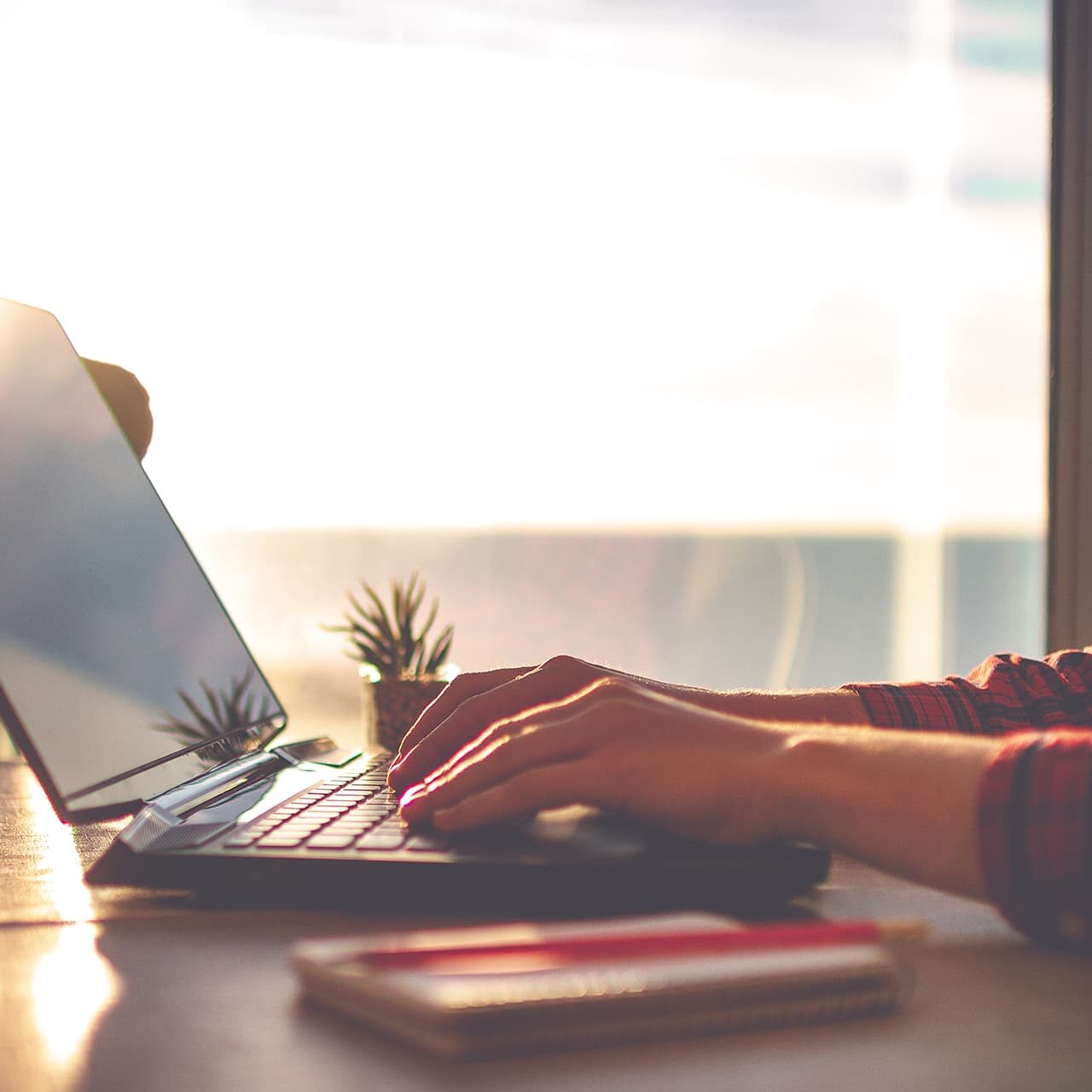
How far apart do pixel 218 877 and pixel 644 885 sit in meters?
0.20

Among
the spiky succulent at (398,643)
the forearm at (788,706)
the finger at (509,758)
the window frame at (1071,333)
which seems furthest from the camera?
the window frame at (1071,333)

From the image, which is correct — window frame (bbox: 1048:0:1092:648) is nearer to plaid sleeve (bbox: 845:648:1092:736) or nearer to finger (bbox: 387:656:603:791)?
plaid sleeve (bbox: 845:648:1092:736)

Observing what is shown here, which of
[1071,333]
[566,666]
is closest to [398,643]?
[566,666]

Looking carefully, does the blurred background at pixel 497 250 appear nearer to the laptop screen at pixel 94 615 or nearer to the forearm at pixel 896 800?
the laptop screen at pixel 94 615

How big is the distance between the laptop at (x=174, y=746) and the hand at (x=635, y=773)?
2cm

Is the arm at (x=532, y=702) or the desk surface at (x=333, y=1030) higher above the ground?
the arm at (x=532, y=702)

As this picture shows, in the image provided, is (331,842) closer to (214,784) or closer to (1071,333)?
(214,784)

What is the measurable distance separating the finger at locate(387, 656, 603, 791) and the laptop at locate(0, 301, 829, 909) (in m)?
0.03

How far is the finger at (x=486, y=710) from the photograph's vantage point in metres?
0.65

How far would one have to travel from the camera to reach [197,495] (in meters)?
2.96

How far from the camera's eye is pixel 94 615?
2.45 ft

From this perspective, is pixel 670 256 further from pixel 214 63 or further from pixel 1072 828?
pixel 1072 828

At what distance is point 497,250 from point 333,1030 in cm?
372

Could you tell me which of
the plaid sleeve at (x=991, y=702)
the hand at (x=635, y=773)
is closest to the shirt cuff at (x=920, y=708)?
the plaid sleeve at (x=991, y=702)
